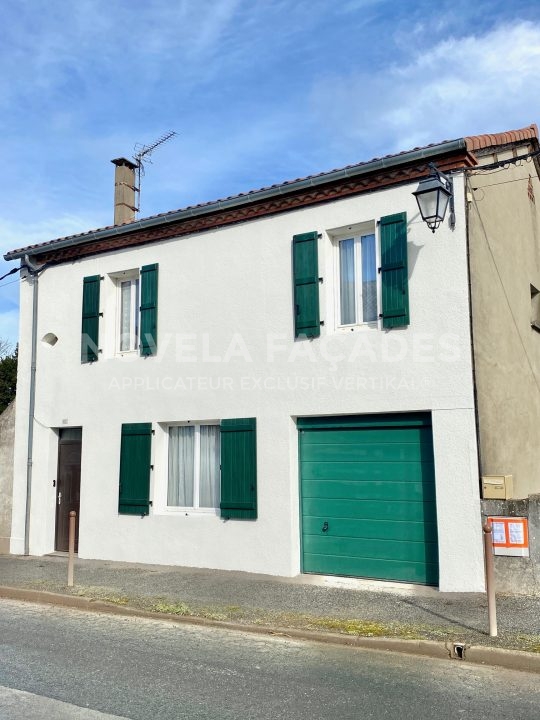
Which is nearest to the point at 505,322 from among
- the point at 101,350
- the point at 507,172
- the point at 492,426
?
the point at 492,426

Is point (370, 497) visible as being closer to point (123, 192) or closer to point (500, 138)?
point (500, 138)

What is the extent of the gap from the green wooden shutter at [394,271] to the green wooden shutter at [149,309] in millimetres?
3966

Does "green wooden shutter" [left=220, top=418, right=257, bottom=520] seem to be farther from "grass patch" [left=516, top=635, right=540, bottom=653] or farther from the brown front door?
"grass patch" [left=516, top=635, right=540, bottom=653]

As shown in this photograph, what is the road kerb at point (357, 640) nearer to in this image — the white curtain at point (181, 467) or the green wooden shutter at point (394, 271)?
the white curtain at point (181, 467)

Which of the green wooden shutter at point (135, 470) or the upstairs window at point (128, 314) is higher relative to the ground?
the upstairs window at point (128, 314)

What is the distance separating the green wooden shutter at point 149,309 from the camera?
11.1 meters

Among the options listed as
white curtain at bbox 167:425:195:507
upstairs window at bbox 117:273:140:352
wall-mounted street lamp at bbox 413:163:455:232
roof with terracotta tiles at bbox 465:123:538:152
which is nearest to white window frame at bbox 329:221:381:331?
wall-mounted street lamp at bbox 413:163:455:232

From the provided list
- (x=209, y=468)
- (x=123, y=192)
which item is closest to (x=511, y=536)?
(x=209, y=468)

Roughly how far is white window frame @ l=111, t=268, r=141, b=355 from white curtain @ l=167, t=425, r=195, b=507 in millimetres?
1667

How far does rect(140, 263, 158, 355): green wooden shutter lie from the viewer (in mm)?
11078

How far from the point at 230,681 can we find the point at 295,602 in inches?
108

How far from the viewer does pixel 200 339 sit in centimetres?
1068

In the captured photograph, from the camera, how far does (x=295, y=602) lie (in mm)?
7973

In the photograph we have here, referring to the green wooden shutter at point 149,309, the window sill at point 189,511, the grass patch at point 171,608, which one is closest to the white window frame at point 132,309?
the green wooden shutter at point 149,309
